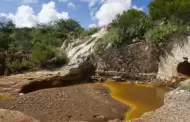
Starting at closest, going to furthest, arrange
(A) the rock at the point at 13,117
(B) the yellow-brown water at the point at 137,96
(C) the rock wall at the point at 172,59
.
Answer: (A) the rock at the point at 13,117 → (B) the yellow-brown water at the point at 137,96 → (C) the rock wall at the point at 172,59

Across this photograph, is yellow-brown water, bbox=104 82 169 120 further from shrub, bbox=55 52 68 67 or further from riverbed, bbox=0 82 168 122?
shrub, bbox=55 52 68 67

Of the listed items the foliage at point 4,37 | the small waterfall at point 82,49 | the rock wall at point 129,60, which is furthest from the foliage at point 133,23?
the foliage at point 4,37

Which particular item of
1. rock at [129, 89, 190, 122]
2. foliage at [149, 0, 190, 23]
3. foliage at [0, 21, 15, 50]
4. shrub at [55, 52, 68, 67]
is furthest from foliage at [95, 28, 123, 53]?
foliage at [0, 21, 15, 50]

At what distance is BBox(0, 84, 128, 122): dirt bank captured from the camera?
8.91 meters

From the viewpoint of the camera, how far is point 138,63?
51.9 feet

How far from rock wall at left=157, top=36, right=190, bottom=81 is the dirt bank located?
4172 mm

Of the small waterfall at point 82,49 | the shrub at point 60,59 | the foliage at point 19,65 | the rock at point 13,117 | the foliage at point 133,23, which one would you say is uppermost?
the foliage at point 133,23

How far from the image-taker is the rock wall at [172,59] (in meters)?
13.8

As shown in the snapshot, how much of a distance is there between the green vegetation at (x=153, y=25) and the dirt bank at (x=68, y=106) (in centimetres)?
503

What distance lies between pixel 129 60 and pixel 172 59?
2.64 metres

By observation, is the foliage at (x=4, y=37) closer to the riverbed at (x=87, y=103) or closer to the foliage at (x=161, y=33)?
the riverbed at (x=87, y=103)

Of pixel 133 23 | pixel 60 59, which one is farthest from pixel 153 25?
pixel 60 59

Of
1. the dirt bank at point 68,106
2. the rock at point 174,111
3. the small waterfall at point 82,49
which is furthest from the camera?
the small waterfall at point 82,49

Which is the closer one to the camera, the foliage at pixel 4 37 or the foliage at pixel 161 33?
the foliage at pixel 161 33
